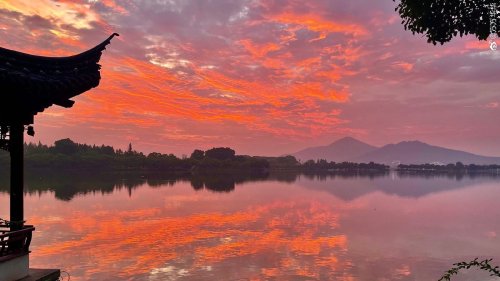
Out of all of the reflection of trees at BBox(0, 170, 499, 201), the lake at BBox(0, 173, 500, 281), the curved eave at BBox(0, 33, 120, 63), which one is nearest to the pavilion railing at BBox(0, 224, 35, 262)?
the curved eave at BBox(0, 33, 120, 63)

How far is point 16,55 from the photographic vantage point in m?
8.02

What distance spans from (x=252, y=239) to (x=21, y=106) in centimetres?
2449

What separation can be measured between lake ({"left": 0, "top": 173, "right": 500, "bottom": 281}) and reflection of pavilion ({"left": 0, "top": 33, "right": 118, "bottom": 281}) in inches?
501

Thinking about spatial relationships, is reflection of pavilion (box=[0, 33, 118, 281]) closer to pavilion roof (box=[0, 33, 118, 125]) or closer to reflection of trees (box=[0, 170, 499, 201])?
pavilion roof (box=[0, 33, 118, 125])

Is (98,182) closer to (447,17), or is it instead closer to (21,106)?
(21,106)

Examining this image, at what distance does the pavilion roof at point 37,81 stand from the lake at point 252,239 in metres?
13.4

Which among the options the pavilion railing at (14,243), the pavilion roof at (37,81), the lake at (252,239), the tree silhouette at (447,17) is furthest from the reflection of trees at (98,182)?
the tree silhouette at (447,17)

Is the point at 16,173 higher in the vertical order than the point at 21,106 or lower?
lower

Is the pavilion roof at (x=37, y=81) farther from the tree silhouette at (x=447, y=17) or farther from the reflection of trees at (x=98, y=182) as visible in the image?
the reflection of trees at (x=98, y=182)

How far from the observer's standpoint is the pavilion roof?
24.7 feet

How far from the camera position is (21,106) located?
8.20 m

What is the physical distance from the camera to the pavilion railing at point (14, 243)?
753cm

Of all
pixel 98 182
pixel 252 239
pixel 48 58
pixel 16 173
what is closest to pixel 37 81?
pixel 48 58

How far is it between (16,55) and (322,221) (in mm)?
36360
